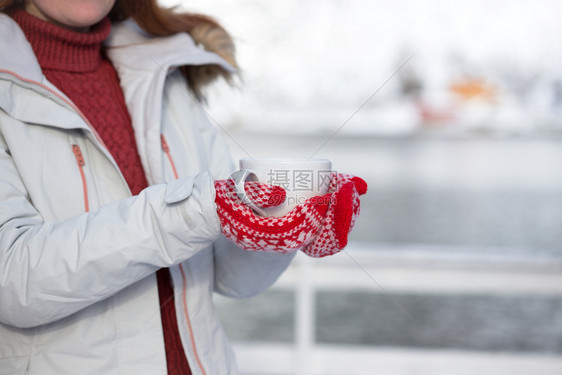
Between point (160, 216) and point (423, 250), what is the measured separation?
2.96ft

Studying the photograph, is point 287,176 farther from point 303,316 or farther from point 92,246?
point 303,316

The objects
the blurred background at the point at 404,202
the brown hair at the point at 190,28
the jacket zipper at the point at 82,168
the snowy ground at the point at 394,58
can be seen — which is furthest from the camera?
the snowy ground at the point at 394,58

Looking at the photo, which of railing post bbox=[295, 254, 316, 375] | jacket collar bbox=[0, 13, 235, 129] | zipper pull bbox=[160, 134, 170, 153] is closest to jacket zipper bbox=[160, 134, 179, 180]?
zipper pull bbox=[160, 134, 170, 153]

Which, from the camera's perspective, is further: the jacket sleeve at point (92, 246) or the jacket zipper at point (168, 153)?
the jacket zipper at point (168, 153)

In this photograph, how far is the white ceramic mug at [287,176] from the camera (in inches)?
22.0

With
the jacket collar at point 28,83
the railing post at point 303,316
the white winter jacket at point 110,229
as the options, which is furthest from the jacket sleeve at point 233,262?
the railing post at point 303,316

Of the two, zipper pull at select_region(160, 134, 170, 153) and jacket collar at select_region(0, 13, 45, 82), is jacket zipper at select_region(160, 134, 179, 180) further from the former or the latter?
jacket collar at select_region(0, 13, 45, 82)

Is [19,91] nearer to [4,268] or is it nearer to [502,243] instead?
[4,268]

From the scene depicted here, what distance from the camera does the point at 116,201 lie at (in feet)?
1.91

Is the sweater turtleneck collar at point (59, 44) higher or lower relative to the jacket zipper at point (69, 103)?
higher

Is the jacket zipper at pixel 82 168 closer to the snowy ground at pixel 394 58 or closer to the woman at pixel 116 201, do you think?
the woman at pixel 116 201

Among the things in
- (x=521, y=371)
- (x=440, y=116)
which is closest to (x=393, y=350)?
(x=521, y=371)

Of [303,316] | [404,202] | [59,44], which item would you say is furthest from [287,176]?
[404,202]

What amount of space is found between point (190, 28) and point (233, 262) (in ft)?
1.25
